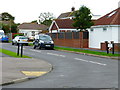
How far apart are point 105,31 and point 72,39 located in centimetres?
613

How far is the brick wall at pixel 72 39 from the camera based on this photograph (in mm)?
35688

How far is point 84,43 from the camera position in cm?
3581

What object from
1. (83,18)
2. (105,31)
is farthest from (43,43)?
(83,18)

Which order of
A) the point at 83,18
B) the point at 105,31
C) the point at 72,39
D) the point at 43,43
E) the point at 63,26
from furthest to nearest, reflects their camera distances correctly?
the point at 63,26
the point at 83,18
the point at 72,39
the point at 43,43
the point at 105,31

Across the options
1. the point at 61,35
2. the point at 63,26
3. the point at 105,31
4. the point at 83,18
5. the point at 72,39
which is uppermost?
the point at 83,18

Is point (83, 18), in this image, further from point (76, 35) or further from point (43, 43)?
point (43, 43)

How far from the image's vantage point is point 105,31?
109ft

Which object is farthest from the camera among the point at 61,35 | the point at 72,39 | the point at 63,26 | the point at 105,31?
the point at 63,26

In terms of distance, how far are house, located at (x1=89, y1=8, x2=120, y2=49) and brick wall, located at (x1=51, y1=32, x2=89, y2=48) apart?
2.45 ft

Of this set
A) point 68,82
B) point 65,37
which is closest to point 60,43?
point 65,37

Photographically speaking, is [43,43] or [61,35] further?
[61,35]

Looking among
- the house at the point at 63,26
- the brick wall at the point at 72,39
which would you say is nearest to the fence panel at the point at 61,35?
the brick wall at the point at 72,39

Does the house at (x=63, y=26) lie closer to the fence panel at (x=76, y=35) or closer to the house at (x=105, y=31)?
the fence panel at (x=76, y=35)

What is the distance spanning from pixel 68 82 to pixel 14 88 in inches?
85.8
